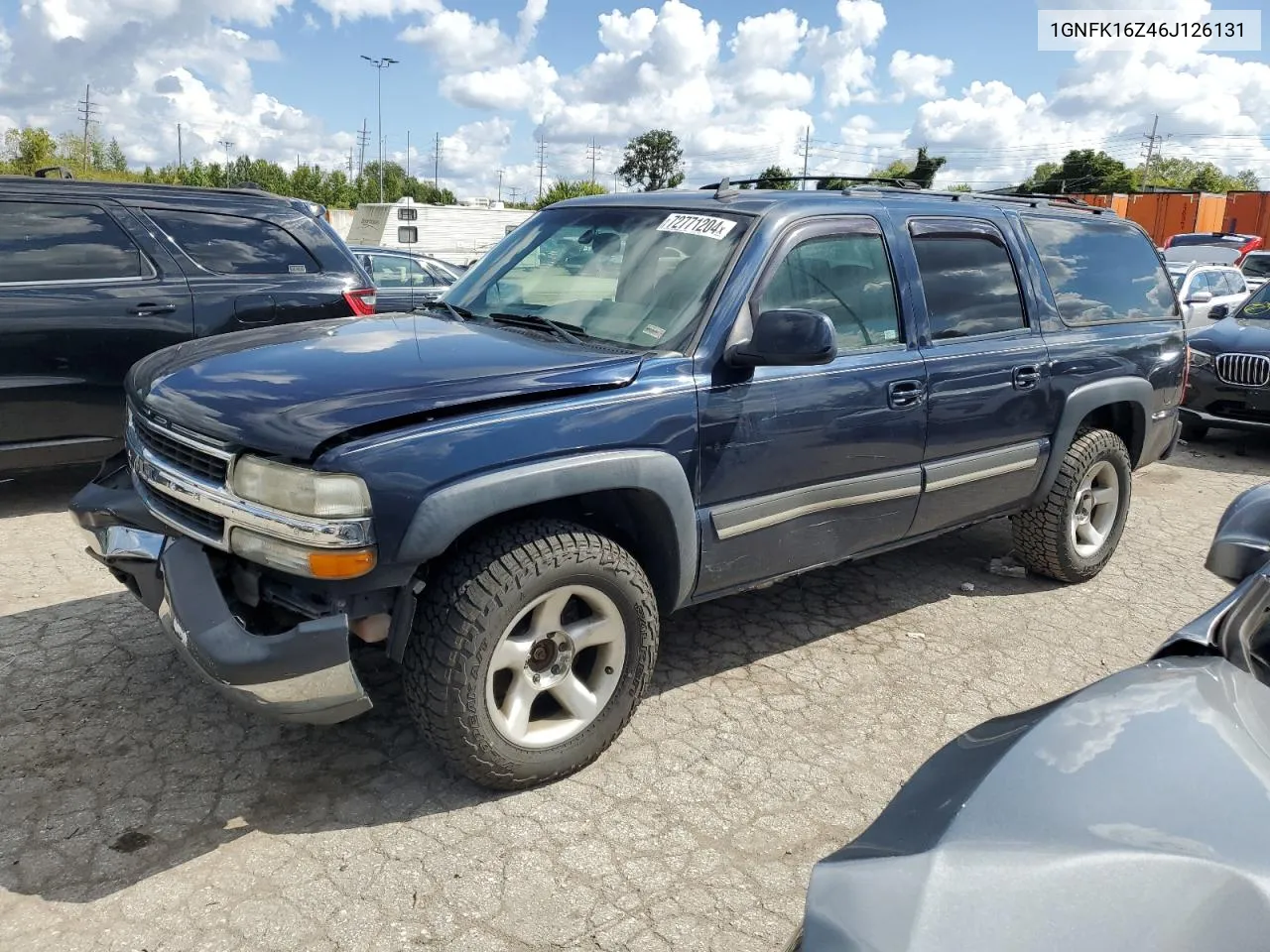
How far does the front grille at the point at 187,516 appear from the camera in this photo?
281cm

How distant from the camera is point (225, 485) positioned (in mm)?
2738

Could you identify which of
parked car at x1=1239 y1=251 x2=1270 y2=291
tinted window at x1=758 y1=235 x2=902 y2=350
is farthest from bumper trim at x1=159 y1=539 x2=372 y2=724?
parked car at x1=1239 y1=251 x2=1270 y2=291

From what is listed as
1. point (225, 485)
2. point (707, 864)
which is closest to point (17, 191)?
point (225, 485)

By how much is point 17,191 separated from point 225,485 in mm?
4081

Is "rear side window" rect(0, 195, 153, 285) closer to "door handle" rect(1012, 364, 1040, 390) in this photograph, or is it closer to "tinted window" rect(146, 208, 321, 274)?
"tinted window" rect(146, 208, 321, 274)

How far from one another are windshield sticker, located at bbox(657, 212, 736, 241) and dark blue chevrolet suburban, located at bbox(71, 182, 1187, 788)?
0.5 inches

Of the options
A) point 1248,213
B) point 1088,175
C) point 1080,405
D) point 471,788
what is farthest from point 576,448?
point 1088,175

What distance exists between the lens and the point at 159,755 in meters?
3.19

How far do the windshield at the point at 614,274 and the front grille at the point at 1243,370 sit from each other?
7072 mm

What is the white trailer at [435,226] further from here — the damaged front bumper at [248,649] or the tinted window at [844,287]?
the damaged front bumper at [248,649]

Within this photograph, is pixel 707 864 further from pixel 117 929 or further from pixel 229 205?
pixel 229 205

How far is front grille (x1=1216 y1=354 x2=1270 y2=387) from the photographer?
855 centimetres

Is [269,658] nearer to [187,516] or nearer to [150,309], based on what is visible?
[187,516]

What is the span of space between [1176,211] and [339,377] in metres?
38.6
